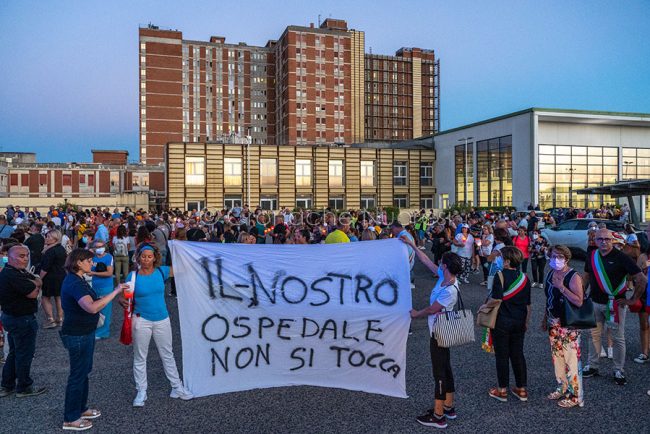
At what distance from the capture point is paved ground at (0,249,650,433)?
5031 millimetres

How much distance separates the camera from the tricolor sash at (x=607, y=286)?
20.5 ft

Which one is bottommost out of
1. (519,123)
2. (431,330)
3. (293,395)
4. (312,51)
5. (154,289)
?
(293,395)

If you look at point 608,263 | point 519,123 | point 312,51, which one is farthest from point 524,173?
point 312,51

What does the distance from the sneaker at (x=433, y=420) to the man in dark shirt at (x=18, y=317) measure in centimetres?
460

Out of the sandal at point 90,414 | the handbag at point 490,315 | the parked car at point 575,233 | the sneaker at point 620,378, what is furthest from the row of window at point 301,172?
the sneaker at point 620,378

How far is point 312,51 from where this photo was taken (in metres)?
94.1

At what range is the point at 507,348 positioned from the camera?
18.6 feet

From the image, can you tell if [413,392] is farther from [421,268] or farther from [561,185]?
[561,185]

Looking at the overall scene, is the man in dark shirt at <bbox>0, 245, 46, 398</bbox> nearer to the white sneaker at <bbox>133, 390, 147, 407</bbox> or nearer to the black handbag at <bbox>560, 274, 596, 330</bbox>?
the white sneaker at <bbox>133, 390, 147, 407</bbox>

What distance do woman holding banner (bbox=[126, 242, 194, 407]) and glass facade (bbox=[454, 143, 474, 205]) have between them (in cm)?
4248

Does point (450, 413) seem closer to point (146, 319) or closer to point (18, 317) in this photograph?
point (146, 319)

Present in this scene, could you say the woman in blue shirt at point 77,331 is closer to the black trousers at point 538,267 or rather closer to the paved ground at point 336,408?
the paved ground at point 336,408

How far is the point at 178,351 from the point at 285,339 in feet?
9.58

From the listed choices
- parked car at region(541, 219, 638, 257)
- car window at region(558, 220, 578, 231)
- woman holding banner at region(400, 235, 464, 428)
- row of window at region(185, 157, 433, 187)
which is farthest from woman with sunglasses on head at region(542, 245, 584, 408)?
row of window at region(185, 157, 433, 187)
